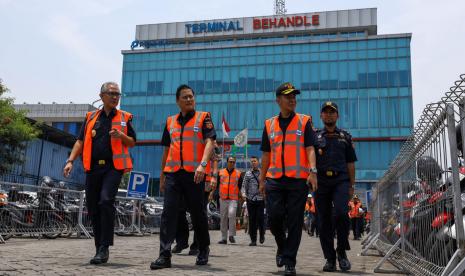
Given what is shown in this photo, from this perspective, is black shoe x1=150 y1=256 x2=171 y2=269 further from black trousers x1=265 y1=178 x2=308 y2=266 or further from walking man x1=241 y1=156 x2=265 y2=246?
walking man x1=241 y1=156 x2=265 y2=246

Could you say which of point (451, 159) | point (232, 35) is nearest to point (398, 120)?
point (232, 35)

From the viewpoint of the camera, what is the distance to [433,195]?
466 cm

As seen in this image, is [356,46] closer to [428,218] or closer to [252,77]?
[252,77]

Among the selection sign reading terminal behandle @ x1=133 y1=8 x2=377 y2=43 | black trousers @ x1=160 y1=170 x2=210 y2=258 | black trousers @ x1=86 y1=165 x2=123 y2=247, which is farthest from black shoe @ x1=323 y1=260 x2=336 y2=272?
sign reading terminal behandle @ x1=133 y1=8 x2=377 y2=43

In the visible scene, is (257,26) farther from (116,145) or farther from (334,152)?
(116,145)

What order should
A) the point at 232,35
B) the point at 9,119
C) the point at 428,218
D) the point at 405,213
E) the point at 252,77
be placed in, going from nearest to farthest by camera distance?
1. the point at 428,218
2. the point at 405,213
3. the point at 9,119
4. the point at 252,77
5. the point at 232,35

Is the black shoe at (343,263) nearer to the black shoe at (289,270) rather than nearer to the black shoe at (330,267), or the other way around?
the black shoe at (330,267)

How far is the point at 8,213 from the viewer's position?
10367 millimetres

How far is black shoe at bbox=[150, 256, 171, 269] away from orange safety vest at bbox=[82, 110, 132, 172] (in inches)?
47.5

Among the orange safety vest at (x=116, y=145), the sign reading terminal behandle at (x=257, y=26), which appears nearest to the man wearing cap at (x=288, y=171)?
the orange safety vest at (x=116, y=145)

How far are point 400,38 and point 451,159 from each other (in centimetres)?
5355

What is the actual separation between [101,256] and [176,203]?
102 centimetres

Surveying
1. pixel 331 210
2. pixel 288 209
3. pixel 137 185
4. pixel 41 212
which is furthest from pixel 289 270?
pixel 137 185

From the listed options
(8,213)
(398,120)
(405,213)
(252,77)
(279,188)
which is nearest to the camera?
(279,188)
